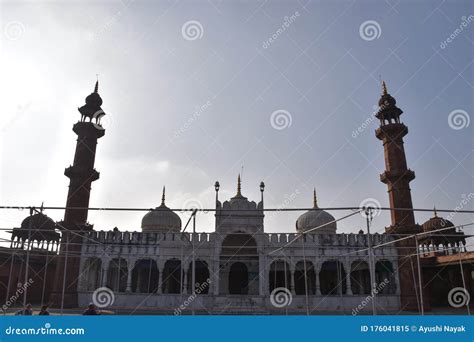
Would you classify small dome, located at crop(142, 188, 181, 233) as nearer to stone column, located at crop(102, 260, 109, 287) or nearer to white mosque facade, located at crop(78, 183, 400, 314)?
white mosque facade, located at crop(78, 183, 400, 314)

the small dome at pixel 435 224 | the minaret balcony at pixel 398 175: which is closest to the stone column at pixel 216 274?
the minaret balcony at pixel 398 175

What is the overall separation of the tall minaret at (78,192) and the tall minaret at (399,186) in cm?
2217

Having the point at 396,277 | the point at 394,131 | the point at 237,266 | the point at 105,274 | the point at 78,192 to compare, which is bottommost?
the point at 396,277

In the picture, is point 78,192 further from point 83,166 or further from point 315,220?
point 315,220

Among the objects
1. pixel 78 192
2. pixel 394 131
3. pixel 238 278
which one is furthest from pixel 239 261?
pixel 394 131

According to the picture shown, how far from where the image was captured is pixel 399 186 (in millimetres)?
27188

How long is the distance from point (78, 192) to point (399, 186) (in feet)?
79.4

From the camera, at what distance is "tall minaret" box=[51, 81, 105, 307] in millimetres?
24312

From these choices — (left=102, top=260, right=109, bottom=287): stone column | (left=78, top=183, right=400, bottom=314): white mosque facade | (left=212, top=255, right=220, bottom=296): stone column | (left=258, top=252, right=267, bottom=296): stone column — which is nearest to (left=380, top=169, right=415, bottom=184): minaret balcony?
(left=78, top=183, right=400, bottom=314): white mosque facade

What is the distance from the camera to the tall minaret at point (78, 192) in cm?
2431

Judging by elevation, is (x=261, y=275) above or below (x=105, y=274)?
below

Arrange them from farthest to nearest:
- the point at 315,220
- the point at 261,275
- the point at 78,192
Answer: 1. the point at 315,220
2. the point at 78,192
3. the point at 261,275

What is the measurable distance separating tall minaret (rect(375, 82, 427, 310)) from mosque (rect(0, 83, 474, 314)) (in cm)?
7

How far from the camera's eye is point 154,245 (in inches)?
1001
